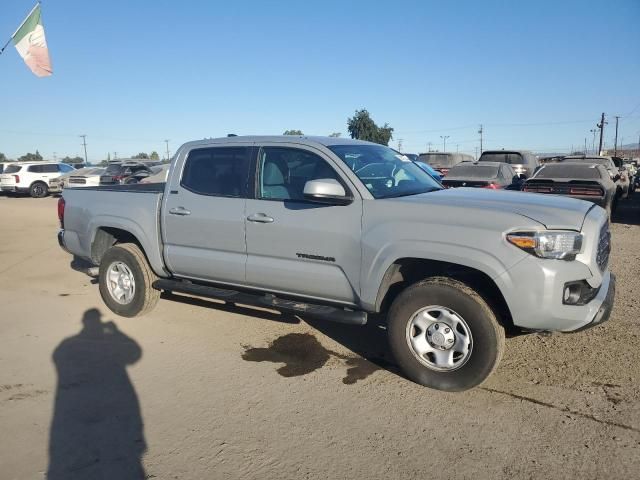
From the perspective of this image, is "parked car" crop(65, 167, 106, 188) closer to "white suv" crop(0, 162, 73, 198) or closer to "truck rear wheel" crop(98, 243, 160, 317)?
"white suv" crop(0, 162, 73, 198)

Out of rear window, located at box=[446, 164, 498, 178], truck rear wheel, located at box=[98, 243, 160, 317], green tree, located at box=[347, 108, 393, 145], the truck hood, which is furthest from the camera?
green tree, located at box=[347, 108, 393, 145]

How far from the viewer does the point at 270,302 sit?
176 inches

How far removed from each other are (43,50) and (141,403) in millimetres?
13585

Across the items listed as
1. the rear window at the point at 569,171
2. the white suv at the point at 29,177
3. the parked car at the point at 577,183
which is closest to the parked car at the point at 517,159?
the rear window at the point at 569,171

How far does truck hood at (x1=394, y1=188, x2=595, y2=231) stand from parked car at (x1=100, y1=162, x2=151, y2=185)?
20314mm

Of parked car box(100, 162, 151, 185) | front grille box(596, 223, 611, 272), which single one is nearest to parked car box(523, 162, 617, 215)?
front grille box(596, 223, 611, 272)

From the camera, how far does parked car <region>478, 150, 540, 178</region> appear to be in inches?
675

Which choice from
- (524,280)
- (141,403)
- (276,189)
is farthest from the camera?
(276,189)

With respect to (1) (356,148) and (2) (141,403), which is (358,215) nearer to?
(1) (356,148)

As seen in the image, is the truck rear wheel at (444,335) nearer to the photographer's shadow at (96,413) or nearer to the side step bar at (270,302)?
the side step bar at (270,302)

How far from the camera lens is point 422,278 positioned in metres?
4.06

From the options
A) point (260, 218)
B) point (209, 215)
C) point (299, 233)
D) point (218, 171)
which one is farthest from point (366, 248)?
point (218, 171)

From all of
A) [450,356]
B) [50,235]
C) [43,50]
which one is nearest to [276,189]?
[450,356]

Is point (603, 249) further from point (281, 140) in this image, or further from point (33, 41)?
point (33, 41)
